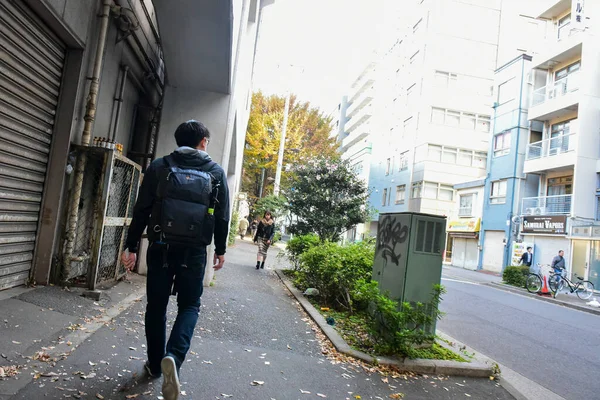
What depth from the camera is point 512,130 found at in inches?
1125

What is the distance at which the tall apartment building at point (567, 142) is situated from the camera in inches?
881

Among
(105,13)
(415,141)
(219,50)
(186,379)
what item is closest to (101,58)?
(105,13)

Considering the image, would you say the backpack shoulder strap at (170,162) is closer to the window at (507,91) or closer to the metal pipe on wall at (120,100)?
the metal pipe on wall at (120,100)

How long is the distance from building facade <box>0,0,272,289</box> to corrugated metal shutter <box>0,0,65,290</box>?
0.04ft

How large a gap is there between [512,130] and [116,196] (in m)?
27.7

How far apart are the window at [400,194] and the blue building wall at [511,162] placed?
34.7 ft

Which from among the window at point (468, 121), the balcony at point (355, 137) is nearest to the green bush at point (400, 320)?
the window at point (468, 121)

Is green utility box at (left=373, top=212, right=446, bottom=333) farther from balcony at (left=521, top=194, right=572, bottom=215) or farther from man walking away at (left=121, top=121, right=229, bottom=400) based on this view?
balcony at (left=521, top=194, right=572, bottom=215)

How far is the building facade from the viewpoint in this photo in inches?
174

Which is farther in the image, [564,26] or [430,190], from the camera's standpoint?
[430,190]

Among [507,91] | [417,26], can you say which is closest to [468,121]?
[507,91]

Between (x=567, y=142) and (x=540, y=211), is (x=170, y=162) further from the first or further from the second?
(x=540, y=211)

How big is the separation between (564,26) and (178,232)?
3025 centimetres

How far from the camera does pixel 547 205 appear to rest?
1001 inches
